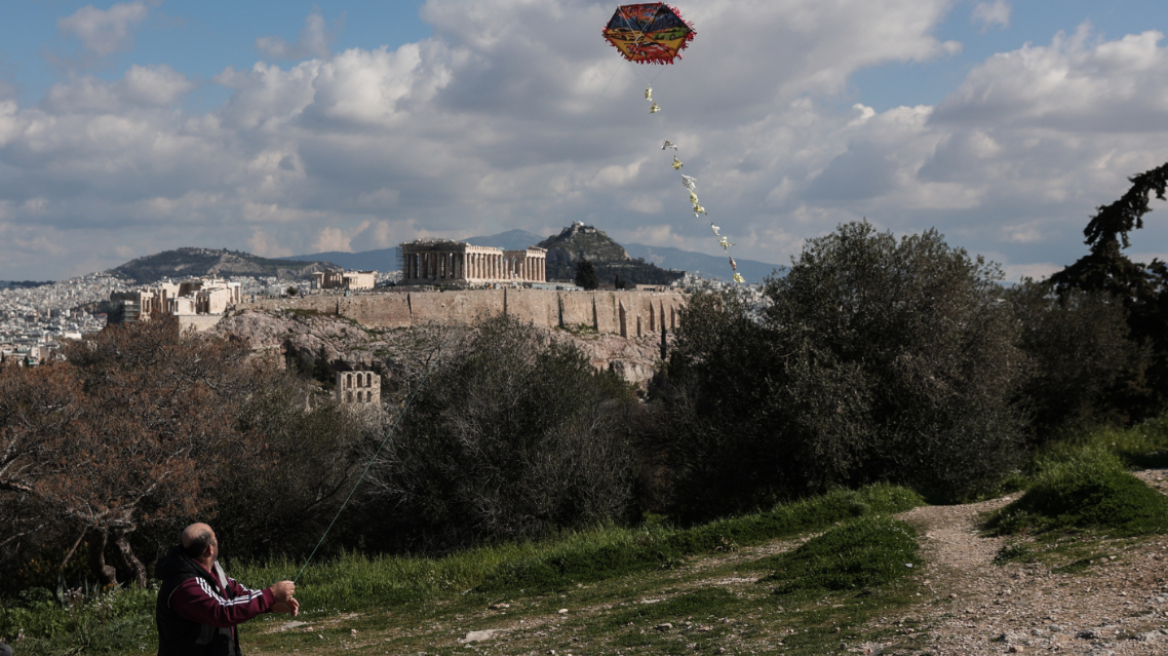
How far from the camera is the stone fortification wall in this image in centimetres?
6088

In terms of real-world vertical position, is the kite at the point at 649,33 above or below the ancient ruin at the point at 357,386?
above

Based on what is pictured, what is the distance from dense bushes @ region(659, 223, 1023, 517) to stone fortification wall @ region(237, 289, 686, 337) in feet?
112

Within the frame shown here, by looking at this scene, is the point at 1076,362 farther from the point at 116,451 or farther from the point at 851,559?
the point at 116,451

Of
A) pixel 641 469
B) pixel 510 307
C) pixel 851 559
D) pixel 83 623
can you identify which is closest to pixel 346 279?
pixel 510 307

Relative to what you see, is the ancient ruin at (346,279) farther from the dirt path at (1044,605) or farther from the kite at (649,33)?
the dirt path at (1044,605)

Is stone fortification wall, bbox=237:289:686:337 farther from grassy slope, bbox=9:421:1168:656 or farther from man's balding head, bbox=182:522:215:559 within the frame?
man's balding head, bbox=182:522:215:559

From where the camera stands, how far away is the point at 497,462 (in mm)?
16469

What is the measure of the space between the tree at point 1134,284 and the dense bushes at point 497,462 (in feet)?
42.4

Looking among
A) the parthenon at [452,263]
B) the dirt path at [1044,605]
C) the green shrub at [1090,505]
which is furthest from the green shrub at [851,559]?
the parthenon at [452,263]

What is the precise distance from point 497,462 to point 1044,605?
38.2 ft

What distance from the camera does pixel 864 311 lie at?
15.0 m

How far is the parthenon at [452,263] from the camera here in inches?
3051

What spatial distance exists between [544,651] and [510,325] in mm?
15001

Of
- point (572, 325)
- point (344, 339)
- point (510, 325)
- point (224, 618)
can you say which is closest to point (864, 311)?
point (510, 325)
